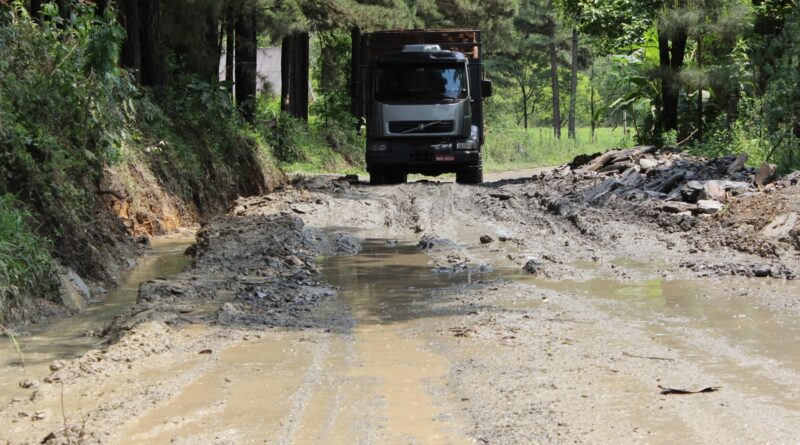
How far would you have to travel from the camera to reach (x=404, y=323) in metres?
8.94

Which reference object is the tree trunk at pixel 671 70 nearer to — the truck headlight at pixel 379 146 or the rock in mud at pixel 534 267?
the truck headlight at pixel 379 146

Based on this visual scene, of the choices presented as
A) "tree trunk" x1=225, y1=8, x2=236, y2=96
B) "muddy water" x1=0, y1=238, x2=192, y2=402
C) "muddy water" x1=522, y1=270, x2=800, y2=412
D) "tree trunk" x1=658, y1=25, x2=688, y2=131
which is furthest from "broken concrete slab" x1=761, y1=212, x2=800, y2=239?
"tree trunk" x1=225, y1=8, x2=236, y2=96

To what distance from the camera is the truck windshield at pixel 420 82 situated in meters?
23.4

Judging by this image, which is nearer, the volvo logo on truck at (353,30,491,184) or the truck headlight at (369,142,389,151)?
the volvo logo on truck at (353,30,491,184)

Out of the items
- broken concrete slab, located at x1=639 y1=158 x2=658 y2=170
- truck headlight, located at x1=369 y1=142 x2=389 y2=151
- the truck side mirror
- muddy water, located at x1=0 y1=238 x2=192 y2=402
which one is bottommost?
muddy water, located at x1=0 y1=238 x2=192 y2=402

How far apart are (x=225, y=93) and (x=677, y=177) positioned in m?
10.6

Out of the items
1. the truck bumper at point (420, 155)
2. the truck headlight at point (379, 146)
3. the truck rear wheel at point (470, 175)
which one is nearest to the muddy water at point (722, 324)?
the truck bumper at point (420, 155)

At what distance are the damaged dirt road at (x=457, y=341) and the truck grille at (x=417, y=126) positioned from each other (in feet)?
26.8

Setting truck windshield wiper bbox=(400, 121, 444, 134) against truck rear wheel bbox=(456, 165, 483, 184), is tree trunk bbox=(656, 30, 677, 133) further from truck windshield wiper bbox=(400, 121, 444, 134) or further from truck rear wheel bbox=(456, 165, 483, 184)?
truck windshield wiper bbox=(400, 121, 444, 134)

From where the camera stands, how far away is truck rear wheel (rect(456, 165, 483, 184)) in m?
25.3

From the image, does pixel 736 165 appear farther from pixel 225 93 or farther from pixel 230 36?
pixel 230 36

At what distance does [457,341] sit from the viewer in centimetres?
801

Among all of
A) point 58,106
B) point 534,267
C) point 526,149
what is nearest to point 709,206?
point 534,267

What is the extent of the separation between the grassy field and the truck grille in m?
9.96
